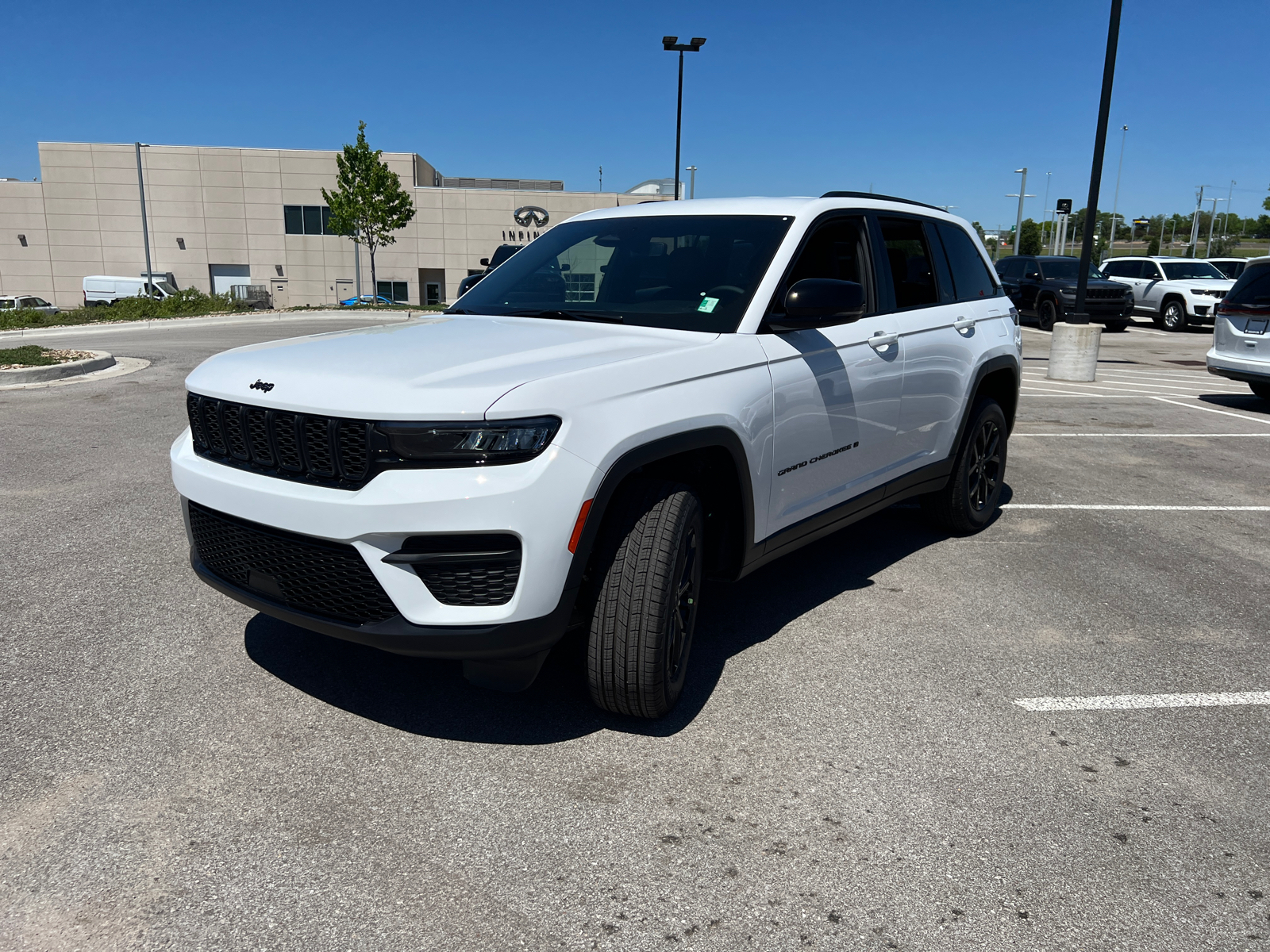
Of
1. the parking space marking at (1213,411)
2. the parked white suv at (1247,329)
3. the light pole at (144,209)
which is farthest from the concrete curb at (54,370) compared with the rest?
the light pole at (144,209)

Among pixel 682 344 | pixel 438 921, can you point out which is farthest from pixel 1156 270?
pixel 438 921

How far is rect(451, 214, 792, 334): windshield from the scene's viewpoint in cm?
383

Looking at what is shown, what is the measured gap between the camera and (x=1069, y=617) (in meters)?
4.51

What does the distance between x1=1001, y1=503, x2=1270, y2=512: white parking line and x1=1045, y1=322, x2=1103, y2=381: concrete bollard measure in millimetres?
8155

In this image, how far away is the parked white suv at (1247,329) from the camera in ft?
35.6

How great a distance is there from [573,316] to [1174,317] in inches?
1015

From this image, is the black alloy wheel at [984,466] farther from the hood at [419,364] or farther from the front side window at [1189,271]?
the front side window at [1189,271]

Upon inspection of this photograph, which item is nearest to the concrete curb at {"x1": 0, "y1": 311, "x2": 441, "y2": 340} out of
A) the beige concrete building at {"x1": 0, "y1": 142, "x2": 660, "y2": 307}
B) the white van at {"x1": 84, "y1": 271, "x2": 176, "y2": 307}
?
the white van at {"x1": 84, "y1": 271, "x2": 176, "y2": 307}

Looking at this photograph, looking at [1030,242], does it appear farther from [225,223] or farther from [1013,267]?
[1013,267]

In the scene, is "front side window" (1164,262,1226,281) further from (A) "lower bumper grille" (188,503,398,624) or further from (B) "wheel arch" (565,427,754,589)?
(A) "lower bumper grille" (188,503,398,624)

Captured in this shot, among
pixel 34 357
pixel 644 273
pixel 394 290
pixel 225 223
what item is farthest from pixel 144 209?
pixel 644 273

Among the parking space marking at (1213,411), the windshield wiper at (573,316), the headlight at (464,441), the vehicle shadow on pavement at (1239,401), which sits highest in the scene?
the windshield wiper at (573,316)

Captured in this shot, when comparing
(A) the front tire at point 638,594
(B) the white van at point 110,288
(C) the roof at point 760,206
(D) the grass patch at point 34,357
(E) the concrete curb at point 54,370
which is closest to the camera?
(A) the front tire at point 638,594

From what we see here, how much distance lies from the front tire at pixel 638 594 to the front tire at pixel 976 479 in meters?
2.89
